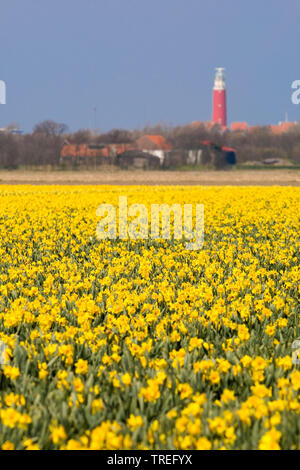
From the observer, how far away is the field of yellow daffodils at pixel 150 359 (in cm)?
378

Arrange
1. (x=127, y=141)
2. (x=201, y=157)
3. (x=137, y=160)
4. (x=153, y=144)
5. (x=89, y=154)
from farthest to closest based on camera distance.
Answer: (x=153, y=144) → (x=127, y=141) → (x=201, y=157) → (x=89, y=154) → (x=137, y=160)

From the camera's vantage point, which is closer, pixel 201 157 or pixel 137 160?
pixel 137 160

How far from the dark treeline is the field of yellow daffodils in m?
62.8

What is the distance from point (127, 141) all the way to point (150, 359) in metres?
78.0

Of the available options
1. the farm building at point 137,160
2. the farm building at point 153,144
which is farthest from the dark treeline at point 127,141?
the farm building at point 137,160

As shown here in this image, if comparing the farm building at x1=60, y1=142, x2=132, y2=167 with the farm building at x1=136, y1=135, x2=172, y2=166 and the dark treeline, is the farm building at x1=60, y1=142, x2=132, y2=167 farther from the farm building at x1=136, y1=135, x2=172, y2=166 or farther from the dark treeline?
the farm building at x1=136, y1=135, x2=172, y2=166

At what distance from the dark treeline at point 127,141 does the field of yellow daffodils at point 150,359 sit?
6283 cm

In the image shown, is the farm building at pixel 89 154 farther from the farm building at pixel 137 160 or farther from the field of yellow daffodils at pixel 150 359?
the field of yellow daffodils at pixel 150 359

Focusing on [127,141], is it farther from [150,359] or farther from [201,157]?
[150,359]

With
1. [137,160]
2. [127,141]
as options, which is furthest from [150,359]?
[127,141]

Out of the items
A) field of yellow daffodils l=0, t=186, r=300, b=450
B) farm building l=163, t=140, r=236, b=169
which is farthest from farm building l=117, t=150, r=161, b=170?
field of yellow daffodils l=0, t=186, r=300, b=450

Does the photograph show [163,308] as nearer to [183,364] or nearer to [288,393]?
[183,364]

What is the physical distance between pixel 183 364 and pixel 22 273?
15.7 ft

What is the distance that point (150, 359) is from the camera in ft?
17.2
